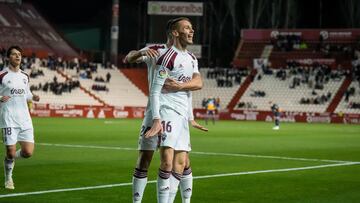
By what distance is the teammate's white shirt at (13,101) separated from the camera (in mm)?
14719

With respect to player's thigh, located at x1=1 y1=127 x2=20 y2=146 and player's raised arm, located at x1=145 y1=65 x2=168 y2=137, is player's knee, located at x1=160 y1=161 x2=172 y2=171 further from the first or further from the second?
player's thigh, located at x1=1 y1=127 x2=20 y2=146

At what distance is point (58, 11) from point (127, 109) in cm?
2463

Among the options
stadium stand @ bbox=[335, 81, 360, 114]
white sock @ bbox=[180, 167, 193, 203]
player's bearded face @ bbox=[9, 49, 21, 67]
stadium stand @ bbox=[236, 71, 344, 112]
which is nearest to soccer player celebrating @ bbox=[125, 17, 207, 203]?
white sock @ bbox=[180, 167, 193, 203]

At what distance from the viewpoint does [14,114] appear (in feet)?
48.4

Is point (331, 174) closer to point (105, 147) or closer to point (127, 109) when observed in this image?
point (105, 147)

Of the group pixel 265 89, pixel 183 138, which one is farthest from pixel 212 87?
pixel 183 138

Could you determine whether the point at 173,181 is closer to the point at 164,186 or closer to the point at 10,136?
the point at 164,186

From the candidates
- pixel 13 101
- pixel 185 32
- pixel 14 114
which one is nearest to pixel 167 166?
pixel 185 32

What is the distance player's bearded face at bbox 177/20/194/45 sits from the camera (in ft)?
34.7

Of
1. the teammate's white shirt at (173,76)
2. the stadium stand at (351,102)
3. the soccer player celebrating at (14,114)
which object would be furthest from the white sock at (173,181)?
the stadium stand at (351,102)

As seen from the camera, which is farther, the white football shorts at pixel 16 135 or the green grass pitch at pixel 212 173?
the white football shorts at pixel 16 135

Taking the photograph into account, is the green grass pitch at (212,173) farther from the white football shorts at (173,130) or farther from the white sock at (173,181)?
the white football shorts at (173,130)

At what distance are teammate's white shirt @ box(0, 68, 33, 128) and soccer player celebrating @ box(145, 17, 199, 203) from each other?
4.99 meters

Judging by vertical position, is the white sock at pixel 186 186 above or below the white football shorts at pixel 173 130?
below
